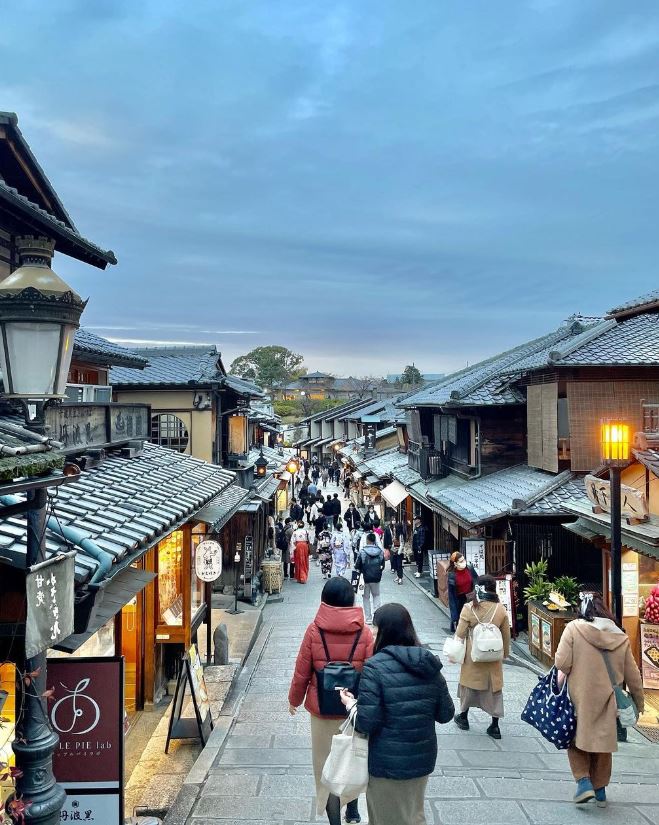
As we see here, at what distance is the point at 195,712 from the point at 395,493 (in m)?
19.0

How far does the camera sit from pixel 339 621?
5.81m

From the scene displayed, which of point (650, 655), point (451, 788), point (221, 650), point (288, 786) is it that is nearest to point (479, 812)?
point (451, 788)

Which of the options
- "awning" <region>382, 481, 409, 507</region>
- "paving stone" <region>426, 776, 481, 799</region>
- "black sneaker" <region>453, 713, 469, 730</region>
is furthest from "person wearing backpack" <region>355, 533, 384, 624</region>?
"awning" <region>382, 481, 409, 507</region>

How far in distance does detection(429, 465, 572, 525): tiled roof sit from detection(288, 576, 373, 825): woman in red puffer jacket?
9319 mm

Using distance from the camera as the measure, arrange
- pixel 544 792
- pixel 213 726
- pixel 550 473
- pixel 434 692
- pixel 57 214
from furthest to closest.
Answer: pixel 550 473 < pixel 57 214 < pixel 213 726 < pixel 544 792 < pixel 434 692

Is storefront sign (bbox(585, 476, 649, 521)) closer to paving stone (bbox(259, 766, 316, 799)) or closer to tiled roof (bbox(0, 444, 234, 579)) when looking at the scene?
paving stone (bbox(259, 766, 316, 799))

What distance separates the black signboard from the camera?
832 cm

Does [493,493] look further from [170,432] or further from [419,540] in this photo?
[170,432]

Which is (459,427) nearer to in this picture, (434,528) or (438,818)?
(434,528)

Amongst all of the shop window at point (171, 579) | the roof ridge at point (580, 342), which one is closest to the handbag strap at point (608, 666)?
the shop window at point (171, 579)

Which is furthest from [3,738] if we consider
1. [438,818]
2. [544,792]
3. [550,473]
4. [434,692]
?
[550,473]

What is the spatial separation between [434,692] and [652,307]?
305 inches

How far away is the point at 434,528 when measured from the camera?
2417 cm

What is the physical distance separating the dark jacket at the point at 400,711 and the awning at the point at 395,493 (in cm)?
2091
